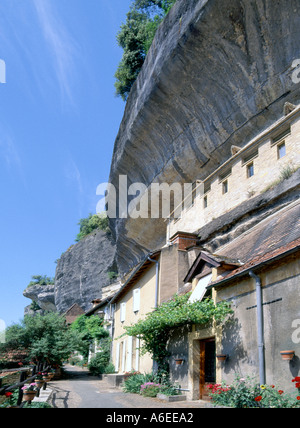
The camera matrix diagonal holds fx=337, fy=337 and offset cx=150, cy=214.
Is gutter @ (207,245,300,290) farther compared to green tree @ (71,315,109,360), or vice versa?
green tree @ (71,315,109,360)

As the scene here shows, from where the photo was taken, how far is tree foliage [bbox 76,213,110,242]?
42.5m

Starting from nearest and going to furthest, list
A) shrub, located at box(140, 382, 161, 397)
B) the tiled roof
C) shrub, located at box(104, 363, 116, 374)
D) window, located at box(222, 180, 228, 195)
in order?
the tiled roof, shrub, located at box(140, 382, 161, 397), window, located at box(222, 180, 228, 195), shrub, located at box(104, 363, 116, 374)

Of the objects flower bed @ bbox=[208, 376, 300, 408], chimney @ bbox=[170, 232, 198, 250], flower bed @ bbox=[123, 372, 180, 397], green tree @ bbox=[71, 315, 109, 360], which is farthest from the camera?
green tree @ bbox=[71, 315, 109, 360]

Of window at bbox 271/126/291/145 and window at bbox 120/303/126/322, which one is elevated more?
window at bbox 271/126/291/145

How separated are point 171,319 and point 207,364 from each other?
4.58 ft

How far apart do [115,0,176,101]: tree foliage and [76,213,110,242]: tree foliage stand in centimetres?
1919

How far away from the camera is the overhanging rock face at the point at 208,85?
12031 mm

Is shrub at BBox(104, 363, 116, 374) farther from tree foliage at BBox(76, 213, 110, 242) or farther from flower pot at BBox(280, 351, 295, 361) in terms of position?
tree foliage at BBox(76, 213, 110, 242)

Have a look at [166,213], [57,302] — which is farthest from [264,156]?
[57,302]

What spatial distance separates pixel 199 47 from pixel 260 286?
11.2m

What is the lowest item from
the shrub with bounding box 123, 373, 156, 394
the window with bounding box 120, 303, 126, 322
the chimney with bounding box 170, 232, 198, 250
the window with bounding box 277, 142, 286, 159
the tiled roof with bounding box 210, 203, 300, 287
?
the shrub with bounding box 123, 373, 156, 394

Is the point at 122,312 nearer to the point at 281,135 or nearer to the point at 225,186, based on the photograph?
the point at 225,186

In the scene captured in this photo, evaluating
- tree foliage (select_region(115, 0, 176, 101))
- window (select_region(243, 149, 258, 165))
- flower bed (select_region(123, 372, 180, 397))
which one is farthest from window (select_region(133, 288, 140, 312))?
tree foliage (select_region(115, 0, 176, 101))

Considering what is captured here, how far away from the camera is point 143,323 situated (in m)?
9.97
